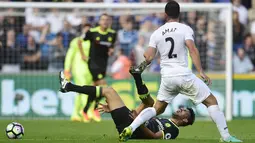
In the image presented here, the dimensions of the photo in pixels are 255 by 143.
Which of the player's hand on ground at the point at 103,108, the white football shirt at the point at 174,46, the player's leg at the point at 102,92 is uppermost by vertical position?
the white football shirt at the point at 174,46

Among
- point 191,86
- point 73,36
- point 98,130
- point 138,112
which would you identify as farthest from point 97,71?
point 191,86

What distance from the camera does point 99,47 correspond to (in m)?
19.8

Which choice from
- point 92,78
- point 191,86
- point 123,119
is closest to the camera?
point 191,86

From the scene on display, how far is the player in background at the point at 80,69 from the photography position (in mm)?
20031

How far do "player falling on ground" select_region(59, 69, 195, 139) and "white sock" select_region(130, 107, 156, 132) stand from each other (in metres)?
0.39

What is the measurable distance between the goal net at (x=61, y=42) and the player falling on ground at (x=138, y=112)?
335 inches

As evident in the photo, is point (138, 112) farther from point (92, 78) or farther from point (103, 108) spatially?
point (92, 78)

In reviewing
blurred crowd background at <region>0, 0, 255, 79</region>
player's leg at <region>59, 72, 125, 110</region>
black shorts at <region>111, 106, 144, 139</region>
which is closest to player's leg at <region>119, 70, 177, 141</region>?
black shorts at <region>111, 106, 144, 139</region>

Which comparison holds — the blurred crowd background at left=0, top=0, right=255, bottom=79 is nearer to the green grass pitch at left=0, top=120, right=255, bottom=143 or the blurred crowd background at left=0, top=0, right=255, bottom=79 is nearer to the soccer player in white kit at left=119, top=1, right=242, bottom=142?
the green grass pitch at left=0, top=120, right=255, bottom=143

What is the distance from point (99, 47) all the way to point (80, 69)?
93 centimetres

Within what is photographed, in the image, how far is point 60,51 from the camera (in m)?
22.2

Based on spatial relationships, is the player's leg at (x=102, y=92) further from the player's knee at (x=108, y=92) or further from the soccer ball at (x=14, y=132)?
the soccer ball at (x=14, y=132)

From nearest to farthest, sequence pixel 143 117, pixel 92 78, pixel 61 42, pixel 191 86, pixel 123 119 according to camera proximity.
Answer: pixel 143 117 < pixel 191 86 < pixel 123 119 < pixel 92 78 < pixel 61 42

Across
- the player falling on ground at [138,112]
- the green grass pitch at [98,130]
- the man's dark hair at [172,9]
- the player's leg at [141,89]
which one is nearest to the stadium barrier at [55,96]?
the green grass pitch at [98,130]
